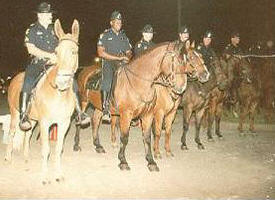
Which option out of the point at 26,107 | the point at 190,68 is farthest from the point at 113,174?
the point at 190,68

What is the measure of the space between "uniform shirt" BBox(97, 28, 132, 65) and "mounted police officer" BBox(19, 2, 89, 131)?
1.58m

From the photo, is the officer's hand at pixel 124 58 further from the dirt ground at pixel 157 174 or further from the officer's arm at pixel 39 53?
the dirt ground at pixel 157 174

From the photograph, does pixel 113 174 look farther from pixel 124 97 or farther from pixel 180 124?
pixel 180 124

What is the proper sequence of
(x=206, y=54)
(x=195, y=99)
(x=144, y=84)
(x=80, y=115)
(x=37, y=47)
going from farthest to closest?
(x=206, y=54) → (x=195, y=99) → (x=144, y=84) → (x=80, y=115) → (x=37, y=47)

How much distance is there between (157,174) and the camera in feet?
31.6

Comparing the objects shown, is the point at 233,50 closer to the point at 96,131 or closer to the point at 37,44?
the point at 96,131

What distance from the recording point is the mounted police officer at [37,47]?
927cm

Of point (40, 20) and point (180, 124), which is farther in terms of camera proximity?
point (180, 124)

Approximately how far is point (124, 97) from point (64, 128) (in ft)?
5.52

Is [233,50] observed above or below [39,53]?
above

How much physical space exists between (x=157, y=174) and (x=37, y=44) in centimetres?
375

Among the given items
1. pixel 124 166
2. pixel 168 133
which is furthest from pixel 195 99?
pixel 124 166

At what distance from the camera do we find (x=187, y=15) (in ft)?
129

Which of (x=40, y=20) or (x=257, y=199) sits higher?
(x=40, y=20)
